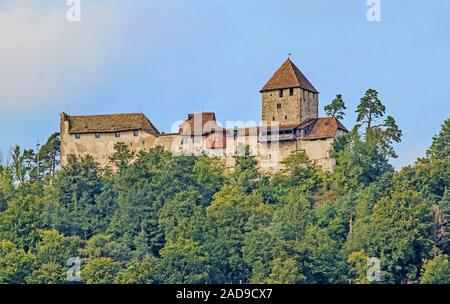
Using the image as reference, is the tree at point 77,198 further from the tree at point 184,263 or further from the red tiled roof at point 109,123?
the tree at point 184,263

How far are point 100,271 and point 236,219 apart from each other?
7674 mm

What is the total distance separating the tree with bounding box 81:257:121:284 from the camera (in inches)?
2393

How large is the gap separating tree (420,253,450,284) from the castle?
9746mm

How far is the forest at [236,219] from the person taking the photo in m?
60.8

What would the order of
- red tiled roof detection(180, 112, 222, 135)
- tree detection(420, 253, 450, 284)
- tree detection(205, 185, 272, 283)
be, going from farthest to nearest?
red tiled roof detection(180, 112, 222, 135) → tree detection(205, 185, 272, 283) → tree detection(420, 253, 450, 284)

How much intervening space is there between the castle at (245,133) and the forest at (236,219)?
2.30 feet

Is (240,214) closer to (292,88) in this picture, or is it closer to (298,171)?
(298,171)

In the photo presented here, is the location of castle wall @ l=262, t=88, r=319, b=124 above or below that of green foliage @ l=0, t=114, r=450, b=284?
above

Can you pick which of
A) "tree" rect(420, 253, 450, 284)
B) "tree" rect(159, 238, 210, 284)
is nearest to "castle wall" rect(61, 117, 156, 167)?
"tree" rect(159, 238, 210, 284)

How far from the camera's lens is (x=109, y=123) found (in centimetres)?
7488

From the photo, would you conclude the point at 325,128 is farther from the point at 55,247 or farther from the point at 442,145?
Result: the point at 55,247

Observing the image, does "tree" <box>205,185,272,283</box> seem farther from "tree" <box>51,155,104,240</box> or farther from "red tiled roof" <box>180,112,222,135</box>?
"tree" <box>51,155,104,240</box>

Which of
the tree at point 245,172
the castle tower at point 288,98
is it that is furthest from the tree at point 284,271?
the castle tower at point 288,98
